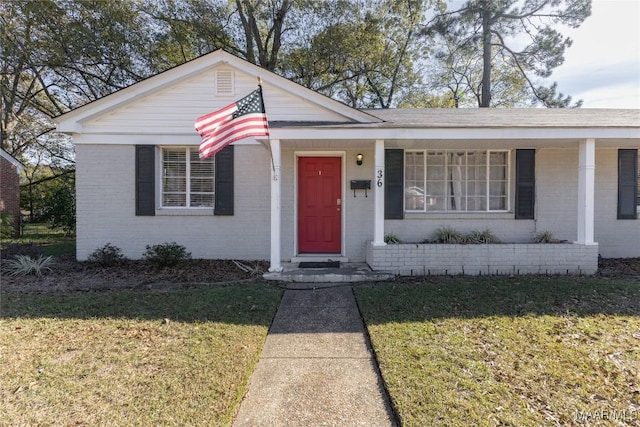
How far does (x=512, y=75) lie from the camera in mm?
19266

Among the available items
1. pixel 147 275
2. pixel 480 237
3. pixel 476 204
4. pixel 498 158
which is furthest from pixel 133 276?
pixel 498 158

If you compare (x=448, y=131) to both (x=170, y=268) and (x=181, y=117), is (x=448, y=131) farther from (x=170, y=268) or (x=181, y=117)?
(x=170, y=268)

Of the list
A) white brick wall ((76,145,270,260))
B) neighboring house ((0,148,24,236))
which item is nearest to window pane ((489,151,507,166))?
white brick wall ((76,145,270,260))

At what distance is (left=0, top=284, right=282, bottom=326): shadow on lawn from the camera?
447cm

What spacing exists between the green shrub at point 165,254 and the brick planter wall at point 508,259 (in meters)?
4.09

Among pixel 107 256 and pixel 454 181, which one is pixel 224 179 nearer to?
pixel 107 256

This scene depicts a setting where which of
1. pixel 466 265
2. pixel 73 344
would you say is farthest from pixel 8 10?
pixel 466 265

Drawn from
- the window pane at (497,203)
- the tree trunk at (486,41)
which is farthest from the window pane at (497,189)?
the tree trunk at (486,41)

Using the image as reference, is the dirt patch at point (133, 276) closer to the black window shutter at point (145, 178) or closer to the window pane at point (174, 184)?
the black window shutter at point (145, 178)

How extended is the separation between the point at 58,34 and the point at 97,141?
8.94m

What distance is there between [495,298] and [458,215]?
2.85 metres

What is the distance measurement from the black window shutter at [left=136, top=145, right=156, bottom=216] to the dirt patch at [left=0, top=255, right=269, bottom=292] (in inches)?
50.2

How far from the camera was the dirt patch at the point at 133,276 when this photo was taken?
19.5 ft

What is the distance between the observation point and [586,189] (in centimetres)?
650
